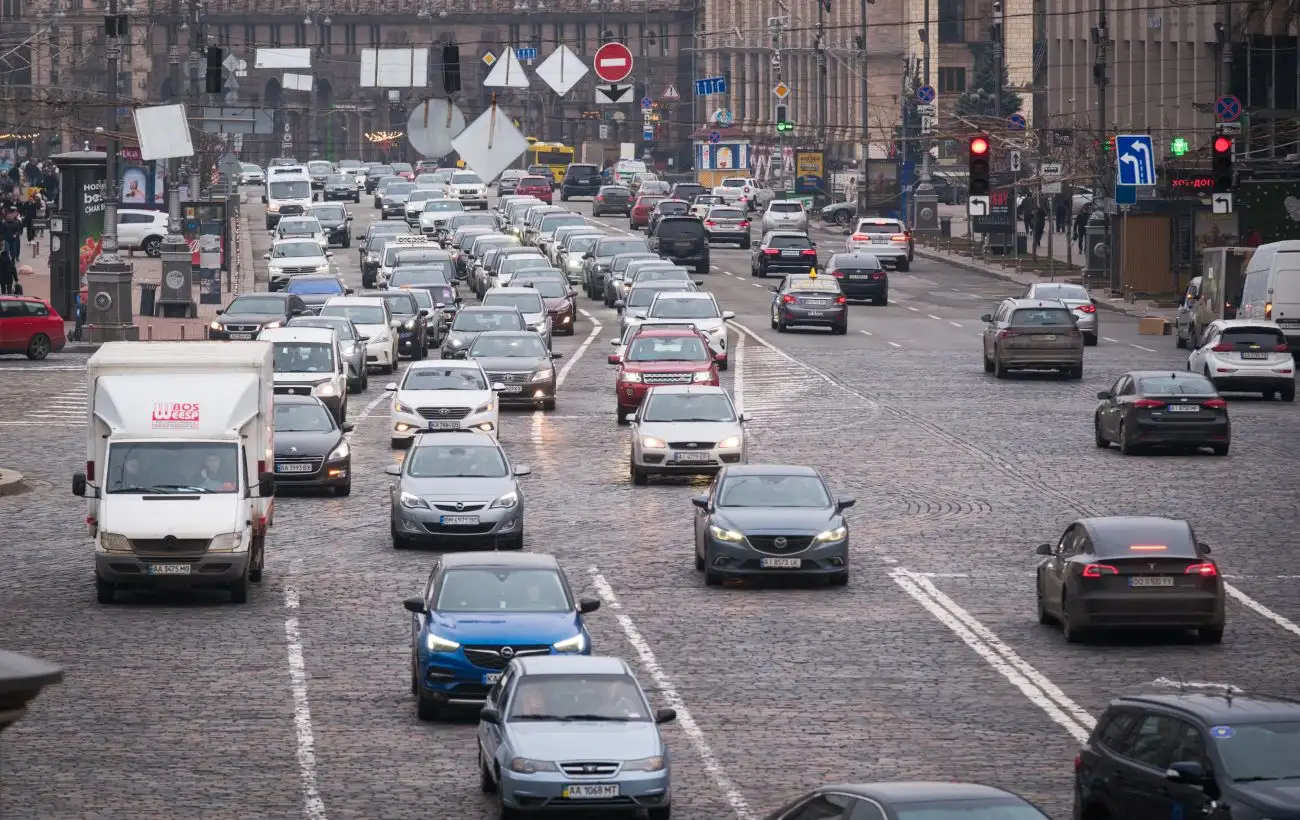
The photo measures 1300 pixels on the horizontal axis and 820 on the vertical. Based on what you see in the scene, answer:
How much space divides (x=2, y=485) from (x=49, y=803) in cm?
1756

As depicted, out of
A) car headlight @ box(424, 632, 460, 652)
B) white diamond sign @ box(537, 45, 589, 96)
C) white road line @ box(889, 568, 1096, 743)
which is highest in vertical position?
white diamond sign @ box(537, 45, 589, 96)

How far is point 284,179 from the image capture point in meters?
96.8

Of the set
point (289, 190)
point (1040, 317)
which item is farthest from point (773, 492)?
point (289, 190)

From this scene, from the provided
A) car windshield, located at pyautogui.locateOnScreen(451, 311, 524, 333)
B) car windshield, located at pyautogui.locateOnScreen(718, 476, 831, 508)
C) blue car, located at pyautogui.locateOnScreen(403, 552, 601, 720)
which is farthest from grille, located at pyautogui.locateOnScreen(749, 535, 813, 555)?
car windshield, located at pyautogui.locateOnScreen(451, 311, 524, 333)

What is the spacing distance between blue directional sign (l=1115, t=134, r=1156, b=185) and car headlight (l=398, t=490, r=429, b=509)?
127 ft

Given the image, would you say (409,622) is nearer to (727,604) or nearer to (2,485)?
(727,604)

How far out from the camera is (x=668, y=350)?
42438 millimetres

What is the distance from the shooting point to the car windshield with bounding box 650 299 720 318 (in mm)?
49606

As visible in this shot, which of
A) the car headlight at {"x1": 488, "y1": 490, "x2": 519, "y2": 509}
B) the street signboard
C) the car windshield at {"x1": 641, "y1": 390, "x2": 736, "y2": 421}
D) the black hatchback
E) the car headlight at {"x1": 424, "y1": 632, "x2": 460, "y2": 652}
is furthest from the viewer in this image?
the black hatchback

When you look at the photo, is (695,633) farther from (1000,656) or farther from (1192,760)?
(1192,760)

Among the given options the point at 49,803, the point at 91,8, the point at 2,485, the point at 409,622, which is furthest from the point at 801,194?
the point at 49,803

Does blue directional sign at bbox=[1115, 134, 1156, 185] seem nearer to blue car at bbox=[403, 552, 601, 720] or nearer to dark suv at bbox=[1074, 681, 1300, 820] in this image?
blue car at bbox=[403, 552, 601, 720]

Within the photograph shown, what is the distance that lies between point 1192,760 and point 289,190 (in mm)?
84637

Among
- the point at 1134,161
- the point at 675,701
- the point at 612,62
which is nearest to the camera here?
the point at 675,701
